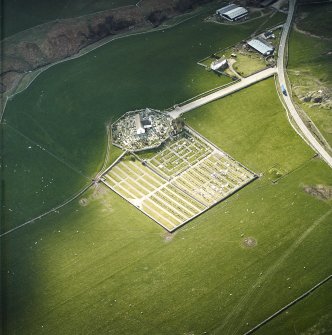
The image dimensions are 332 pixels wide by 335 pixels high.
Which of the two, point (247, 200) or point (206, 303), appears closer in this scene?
point (206, 303)

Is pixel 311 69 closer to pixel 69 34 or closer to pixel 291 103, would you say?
pixel 291 103

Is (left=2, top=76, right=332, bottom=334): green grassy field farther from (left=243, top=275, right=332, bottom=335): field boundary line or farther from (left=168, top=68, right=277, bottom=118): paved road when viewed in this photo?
(left=168, top=68, right=277, bottom=118): paved road

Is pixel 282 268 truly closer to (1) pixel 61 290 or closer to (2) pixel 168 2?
(1) pixel 61 290

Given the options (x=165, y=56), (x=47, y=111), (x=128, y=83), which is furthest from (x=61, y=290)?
(x=165, y=56)

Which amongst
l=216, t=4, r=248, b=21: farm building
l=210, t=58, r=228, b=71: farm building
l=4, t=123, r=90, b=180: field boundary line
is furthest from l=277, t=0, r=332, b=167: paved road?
l=4, t=123, r=90, b=180: field boundary line

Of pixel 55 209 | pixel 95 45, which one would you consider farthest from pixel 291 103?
pixel 55 209

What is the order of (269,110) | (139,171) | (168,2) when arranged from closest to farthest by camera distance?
1. (139,171)
2. (269,110)
3. (168,2)

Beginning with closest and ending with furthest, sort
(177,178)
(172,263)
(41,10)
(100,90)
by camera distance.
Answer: (172,263) → (177,178) → (100,90) → (41,10)
